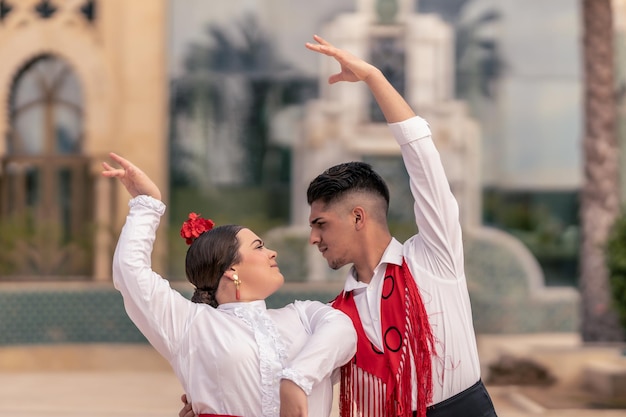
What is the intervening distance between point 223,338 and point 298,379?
275 mm

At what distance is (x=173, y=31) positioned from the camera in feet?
47.9

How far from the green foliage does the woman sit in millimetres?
7158

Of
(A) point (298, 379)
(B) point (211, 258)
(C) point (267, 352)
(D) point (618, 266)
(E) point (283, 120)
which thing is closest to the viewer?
(A) point (298, 379)

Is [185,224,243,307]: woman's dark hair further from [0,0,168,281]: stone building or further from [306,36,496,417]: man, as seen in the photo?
[0,0,168,281]: stone building

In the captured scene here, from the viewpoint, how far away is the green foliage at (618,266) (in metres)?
9.59

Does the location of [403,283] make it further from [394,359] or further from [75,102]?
[75,102]

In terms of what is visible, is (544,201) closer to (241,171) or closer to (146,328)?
(241,171)

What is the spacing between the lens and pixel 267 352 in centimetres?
283

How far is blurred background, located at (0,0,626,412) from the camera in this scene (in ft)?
46.6

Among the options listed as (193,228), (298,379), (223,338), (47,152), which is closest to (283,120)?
(47,152)

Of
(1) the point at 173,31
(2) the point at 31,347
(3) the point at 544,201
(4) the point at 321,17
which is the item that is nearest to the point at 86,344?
(2) the point at 31,347

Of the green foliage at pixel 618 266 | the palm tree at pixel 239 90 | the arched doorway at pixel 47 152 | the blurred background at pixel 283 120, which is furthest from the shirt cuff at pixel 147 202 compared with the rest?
the palm tree at pixel 239 90

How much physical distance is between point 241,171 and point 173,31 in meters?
2.16

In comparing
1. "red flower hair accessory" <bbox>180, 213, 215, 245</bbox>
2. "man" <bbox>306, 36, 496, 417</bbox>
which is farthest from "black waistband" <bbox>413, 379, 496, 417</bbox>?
"red flower hair accessory" <bbox>180, 213, 215, 245</bbox>
